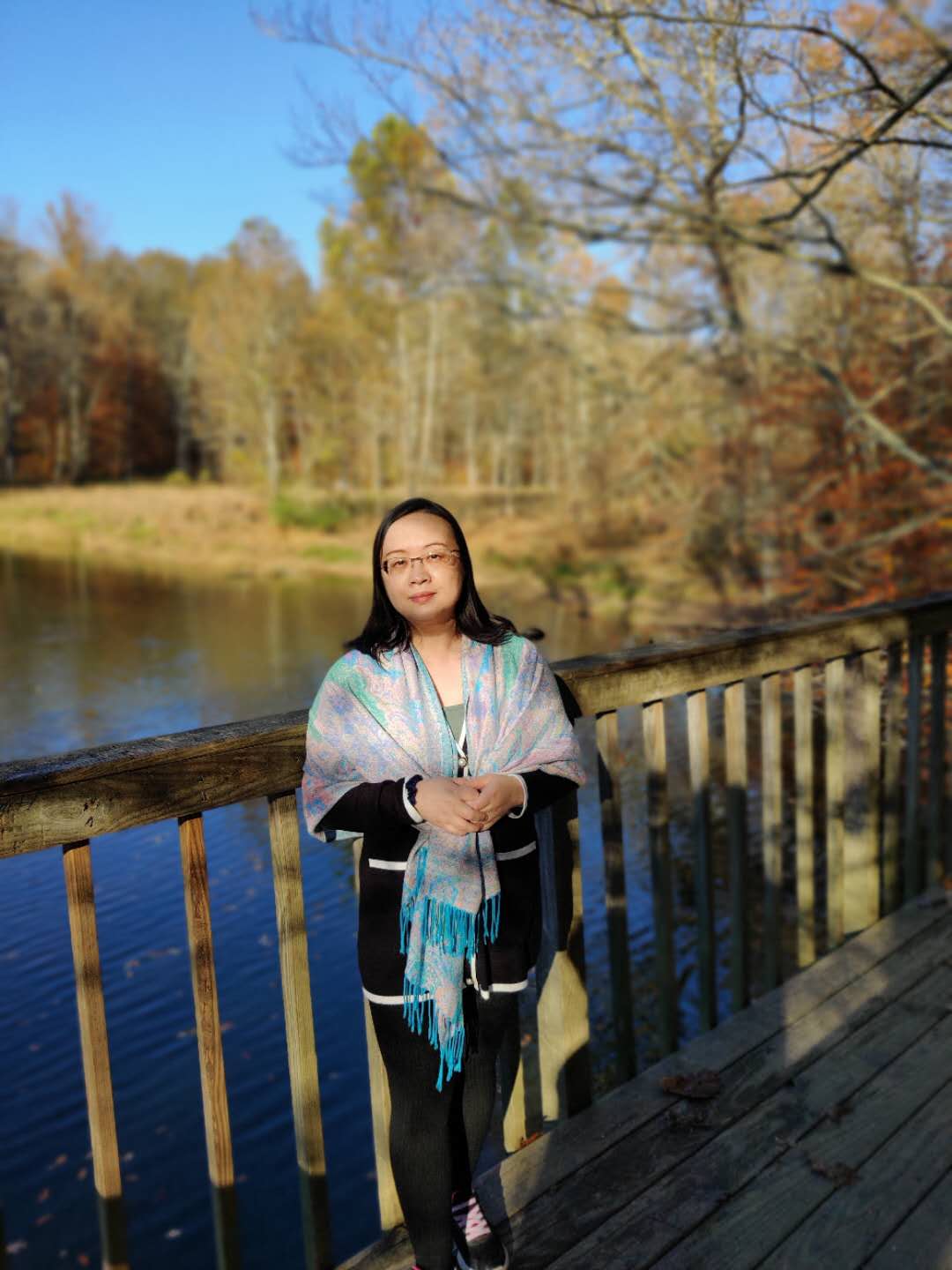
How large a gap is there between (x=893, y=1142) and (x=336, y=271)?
27874 mm

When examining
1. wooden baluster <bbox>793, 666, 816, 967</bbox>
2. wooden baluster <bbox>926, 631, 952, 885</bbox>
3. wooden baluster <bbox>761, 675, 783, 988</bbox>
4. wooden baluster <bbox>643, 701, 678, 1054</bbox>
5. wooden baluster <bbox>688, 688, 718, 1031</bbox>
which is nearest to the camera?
wooden baluster <bbox>643, 701, 678, 1054</bbox>

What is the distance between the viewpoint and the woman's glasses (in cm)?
176

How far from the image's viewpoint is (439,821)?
1567 mm

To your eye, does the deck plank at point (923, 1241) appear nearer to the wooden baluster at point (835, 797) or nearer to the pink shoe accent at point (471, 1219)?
the pink shoe accent at point (471, 1219)

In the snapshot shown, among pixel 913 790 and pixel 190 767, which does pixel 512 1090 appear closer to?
pixel 190 767

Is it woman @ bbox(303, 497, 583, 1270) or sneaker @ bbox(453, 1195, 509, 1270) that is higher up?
woman @ bbox(303, 497, 583, 1270)

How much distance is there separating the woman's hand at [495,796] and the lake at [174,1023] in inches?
110

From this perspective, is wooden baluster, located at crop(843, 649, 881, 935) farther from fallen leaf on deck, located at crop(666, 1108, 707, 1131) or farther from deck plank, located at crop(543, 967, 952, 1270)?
fallen leaf on deck, located at crop(666, 1108, 707, 1131)

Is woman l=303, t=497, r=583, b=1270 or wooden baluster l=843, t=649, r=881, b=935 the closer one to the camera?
woman l=303, t=497, r=583, b=1270

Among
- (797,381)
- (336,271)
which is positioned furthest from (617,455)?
(336,271)

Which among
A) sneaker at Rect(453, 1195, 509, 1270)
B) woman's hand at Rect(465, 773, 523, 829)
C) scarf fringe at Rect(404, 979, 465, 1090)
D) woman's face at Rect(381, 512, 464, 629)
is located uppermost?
woman's face at Rect(381, 512, 464, 629)

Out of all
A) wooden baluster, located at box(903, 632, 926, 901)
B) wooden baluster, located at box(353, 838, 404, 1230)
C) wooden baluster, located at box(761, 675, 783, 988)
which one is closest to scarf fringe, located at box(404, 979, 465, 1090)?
wooden baluster, located at box(353, 838, 404, 1230)

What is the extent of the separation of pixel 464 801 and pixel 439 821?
47mm

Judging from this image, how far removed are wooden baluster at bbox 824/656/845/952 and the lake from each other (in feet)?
6.49
